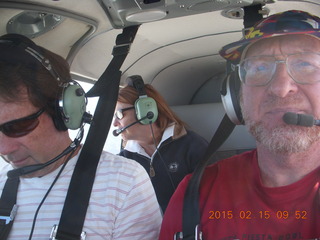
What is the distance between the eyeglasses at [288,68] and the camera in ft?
4.12

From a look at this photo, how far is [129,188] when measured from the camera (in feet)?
4.31

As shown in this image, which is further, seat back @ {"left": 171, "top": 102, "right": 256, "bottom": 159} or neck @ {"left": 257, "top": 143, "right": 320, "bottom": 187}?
seat back @ {"left": 171, "top": 102, "right": 256, "bottom": 159}

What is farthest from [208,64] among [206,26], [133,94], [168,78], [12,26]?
[12,26]

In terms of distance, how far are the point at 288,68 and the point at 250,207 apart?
20.0 inches

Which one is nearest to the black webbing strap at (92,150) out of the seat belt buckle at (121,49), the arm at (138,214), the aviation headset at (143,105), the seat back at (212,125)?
the seat belt buckle at (121,49)

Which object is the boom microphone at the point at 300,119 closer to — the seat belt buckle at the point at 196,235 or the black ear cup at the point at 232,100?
the black ear cup at the point at 232,100

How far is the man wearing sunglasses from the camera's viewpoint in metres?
1.24

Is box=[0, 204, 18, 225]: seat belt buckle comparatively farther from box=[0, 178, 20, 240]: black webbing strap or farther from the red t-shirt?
the red t-shirt

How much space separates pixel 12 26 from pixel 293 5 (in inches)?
46.7

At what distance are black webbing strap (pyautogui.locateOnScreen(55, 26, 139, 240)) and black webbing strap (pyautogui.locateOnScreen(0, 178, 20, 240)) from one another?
195mm

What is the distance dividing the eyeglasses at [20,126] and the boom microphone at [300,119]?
0.84m

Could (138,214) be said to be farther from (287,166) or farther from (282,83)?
(282,83)

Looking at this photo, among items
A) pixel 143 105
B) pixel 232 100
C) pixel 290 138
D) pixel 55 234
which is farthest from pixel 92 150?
pixel 143 105

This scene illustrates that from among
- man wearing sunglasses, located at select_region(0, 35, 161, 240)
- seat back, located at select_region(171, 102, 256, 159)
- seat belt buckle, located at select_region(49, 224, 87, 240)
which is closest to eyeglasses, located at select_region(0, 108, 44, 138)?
man wearing sunglasses, located at select_region(0, 35, 161, 240)
